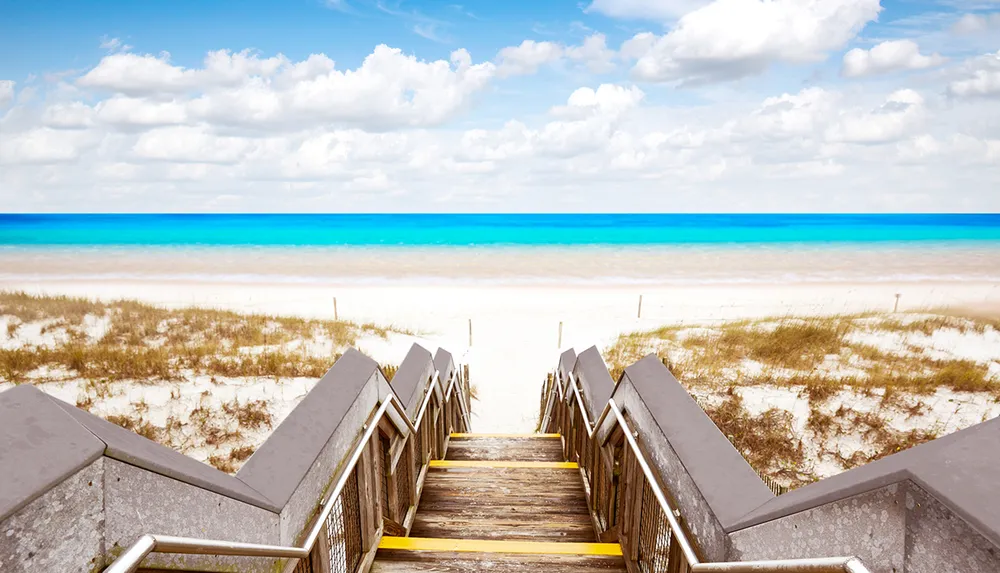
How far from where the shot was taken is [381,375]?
3.66 m

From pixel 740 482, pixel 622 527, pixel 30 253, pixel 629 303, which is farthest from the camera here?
pixel 30 253

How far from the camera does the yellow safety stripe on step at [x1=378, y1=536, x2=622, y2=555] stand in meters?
3.65

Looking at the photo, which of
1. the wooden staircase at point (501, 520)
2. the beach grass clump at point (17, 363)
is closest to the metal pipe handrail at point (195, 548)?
the wooden staircase at point (501, 520)

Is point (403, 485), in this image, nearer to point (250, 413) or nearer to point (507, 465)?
point (507, 465)

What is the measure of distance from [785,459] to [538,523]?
328cm

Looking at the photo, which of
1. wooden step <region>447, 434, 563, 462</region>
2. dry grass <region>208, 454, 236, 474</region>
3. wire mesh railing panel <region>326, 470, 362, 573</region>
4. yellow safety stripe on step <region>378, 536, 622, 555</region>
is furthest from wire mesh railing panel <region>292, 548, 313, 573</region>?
wooden step <region>447, 434, 563, 462</region>

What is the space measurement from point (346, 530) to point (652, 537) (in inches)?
67.2

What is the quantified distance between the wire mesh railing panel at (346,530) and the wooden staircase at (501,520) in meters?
0.29

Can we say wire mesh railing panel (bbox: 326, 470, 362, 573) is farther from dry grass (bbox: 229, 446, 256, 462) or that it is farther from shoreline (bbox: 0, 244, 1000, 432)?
shoreline (bbox: 0, 244, 1000, 432)

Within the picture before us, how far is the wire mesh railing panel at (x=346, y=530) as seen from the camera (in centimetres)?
292

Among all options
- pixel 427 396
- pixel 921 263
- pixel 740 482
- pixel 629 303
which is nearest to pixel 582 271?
pixel 629 303

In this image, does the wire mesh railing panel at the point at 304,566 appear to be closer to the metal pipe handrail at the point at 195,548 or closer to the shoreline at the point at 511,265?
the metal pipe handrail at the point at 195,548

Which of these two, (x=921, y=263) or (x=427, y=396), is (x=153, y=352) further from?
(x=921, y=263)

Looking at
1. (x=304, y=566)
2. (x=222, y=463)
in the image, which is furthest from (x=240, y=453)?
(x=304, y=566)
